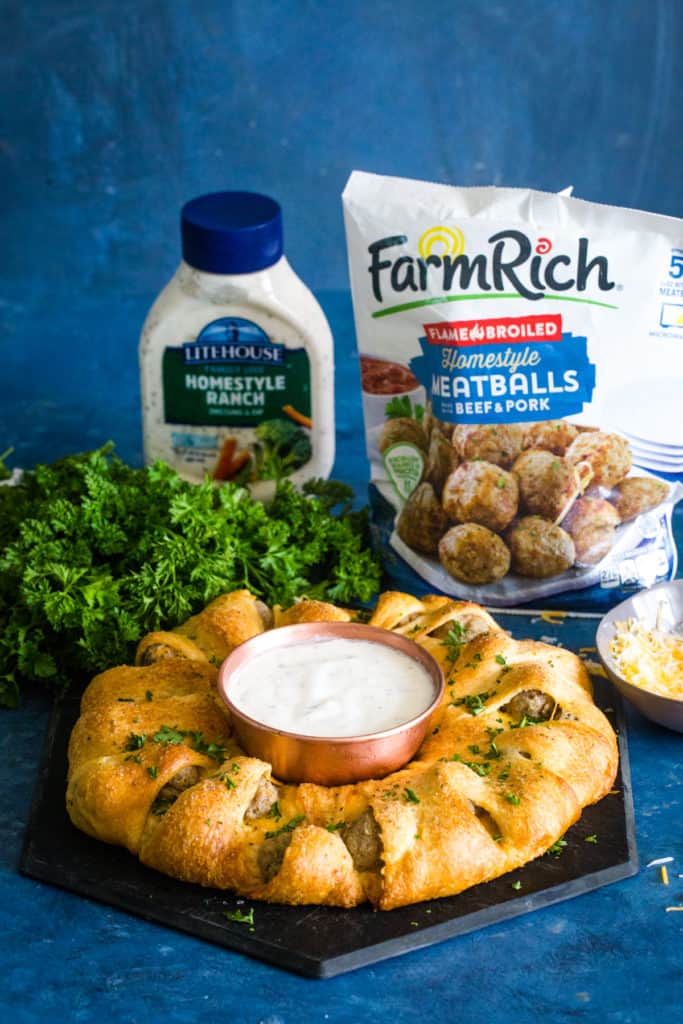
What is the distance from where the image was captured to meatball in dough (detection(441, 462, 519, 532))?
317cm

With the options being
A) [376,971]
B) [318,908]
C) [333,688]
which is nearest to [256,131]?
[333,688]

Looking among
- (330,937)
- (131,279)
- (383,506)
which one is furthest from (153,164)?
(330,937)

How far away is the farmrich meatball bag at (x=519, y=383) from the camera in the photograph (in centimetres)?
305

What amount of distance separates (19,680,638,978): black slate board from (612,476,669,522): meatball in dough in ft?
2.45

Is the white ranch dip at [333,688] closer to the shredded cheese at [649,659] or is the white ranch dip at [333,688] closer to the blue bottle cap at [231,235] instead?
the shredded cheese at [649,659]

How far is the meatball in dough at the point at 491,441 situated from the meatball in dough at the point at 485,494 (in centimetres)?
2

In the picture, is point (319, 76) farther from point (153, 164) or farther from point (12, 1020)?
point (12, 1020)

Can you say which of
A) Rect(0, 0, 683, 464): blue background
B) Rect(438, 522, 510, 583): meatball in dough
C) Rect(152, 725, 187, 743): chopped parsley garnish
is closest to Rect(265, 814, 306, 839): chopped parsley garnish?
Rect(152, 725, 187, 743): chopped parsley garnish

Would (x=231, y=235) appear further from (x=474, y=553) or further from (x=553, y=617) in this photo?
(x=553, y=617)

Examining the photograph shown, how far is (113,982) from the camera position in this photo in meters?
2.31

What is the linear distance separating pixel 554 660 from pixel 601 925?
56cm

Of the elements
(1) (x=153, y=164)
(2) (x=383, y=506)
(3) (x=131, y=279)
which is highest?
(1) (x=153, y=164)

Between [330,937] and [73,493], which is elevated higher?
[73,493]

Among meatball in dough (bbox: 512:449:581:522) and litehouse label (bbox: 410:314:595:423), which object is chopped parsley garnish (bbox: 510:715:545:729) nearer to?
meatball in dough (bbox: 512:449:581:522)
